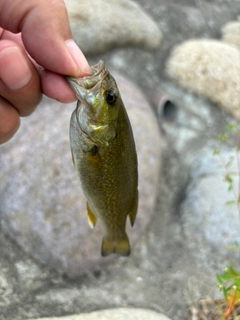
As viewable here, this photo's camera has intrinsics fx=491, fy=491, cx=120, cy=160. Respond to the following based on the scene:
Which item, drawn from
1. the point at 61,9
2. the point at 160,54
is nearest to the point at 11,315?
the point at 61,9

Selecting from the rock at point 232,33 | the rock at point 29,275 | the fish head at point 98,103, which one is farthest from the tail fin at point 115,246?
the rock at point 232,33

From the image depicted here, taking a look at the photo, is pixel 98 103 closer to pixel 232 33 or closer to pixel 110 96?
pixel 110 96

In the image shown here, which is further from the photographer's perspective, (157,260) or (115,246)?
(157,260)

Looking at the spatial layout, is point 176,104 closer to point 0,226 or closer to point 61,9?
point 0,226

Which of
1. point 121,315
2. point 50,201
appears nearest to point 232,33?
point 50,201

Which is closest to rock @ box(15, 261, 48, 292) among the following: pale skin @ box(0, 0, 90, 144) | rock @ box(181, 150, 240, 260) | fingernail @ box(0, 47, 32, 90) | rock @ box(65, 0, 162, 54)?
rock @ box(181, 150, 240, 260)

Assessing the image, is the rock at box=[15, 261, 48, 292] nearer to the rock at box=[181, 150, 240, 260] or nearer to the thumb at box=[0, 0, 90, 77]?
the rock at box=[181, 150, 240, 260]
